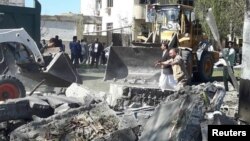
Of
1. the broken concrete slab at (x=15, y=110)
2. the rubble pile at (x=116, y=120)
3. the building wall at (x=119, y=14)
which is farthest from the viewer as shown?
the building wall at (x=119, y=14)

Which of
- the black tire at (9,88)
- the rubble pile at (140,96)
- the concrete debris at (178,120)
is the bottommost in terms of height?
the rubble pile at (140,96)

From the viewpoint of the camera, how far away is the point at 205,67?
19250mm

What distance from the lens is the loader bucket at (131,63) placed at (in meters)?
16.5

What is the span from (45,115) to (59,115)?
37.2 inches

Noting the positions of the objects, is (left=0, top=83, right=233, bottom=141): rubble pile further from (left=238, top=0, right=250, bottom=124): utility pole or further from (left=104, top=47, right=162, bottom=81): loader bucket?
(left=104, top=47, right=162, bottom=81): loader bucket

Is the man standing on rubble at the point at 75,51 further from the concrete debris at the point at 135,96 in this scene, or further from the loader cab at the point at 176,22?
the concrete debris at the point at 135,96

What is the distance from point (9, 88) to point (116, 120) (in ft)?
14.4

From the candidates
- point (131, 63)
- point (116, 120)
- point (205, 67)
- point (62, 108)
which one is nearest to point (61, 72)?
point (131, 63)

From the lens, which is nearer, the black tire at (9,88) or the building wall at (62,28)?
the black tire at (9,88)

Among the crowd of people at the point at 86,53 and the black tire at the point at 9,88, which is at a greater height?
the black tire at the point at 9,88

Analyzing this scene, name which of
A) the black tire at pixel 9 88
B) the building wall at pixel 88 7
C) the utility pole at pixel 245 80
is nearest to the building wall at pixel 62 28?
the building wall at pixel 88 7

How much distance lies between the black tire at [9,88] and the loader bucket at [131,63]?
5744mm

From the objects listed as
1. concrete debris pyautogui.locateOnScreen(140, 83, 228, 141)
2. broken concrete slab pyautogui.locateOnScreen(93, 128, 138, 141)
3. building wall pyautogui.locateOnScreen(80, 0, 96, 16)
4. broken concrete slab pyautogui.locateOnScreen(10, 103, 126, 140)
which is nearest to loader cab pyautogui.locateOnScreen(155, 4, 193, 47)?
broken concrete slab pyautogui.locateOnScreen(10, 103, 126, 140)

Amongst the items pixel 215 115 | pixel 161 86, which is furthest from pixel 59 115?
pixel 161 86
